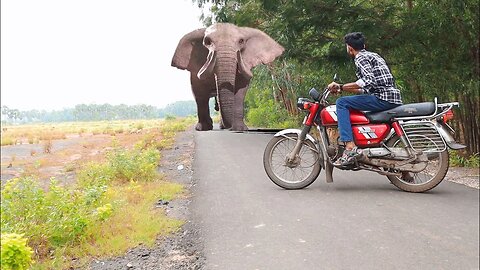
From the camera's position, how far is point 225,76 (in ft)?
8.84

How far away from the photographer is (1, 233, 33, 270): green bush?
1854mm

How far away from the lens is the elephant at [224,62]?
2404 millimetres

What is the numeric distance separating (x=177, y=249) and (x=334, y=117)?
1.35m

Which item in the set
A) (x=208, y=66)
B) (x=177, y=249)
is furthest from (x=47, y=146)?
(x=208, y=66)

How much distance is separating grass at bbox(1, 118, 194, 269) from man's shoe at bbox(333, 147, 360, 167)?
124cm

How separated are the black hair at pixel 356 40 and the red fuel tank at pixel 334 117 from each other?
0.79 m

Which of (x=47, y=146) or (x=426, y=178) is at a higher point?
(x=47, y=146)

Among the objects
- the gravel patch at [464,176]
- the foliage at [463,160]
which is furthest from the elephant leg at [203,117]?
the gravel patch at [464,176]

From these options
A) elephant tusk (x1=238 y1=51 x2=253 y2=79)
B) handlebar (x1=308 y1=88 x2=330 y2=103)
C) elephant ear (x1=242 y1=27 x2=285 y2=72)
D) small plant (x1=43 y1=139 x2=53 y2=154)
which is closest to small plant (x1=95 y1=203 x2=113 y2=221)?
small plant (x1=43 y1=139 x2=53 y2=154)

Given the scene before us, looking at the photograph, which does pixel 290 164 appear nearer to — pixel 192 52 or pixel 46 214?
pixel 192 52

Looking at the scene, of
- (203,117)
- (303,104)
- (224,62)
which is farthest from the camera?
(303,104)

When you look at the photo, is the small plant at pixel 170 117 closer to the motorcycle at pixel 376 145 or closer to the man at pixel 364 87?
the motorcycle at pixel 376 145

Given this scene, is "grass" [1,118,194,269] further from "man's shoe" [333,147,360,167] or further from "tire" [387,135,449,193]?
"tire" [387,135,449,193]

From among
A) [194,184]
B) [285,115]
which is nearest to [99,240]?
[194,184]
